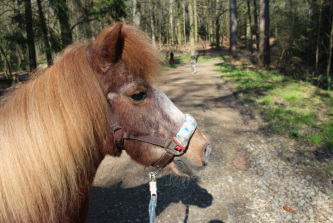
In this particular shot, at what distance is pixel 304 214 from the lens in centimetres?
297

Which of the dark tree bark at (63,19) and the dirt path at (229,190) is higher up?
the dark tree bark at (63,19)

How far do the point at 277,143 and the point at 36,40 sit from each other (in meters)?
10.2

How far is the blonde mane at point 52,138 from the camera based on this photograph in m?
1.24

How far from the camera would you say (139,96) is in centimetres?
152

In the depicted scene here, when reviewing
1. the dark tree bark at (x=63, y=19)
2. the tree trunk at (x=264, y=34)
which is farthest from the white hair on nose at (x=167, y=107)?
the tree trunk at (x=264, y=34)

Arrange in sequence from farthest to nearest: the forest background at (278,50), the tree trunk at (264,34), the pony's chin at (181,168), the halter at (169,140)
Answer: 1. the tree trunk at (264,34)
2. the forest background at (278,50)
3. the pony's chin at (181,168)
4. the halter at (169,140)

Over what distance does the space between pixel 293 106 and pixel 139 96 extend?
7.27 metres

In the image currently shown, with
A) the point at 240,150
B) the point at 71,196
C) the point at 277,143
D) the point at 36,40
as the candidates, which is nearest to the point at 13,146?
the point at 71,196

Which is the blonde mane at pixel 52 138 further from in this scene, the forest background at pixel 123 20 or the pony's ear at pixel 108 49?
the forest background at pixel 123 20

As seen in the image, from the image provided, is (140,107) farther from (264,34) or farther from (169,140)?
(264,34)

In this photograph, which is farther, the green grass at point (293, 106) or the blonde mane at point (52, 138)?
the green grass at point (293, 106)

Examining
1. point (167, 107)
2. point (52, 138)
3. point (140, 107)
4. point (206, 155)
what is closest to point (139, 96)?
point (140, 107)

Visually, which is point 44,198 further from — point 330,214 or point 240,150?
point 240,150

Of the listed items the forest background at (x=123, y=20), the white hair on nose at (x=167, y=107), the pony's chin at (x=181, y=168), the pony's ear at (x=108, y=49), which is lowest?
the pony's chin at (x=181, y=168)
